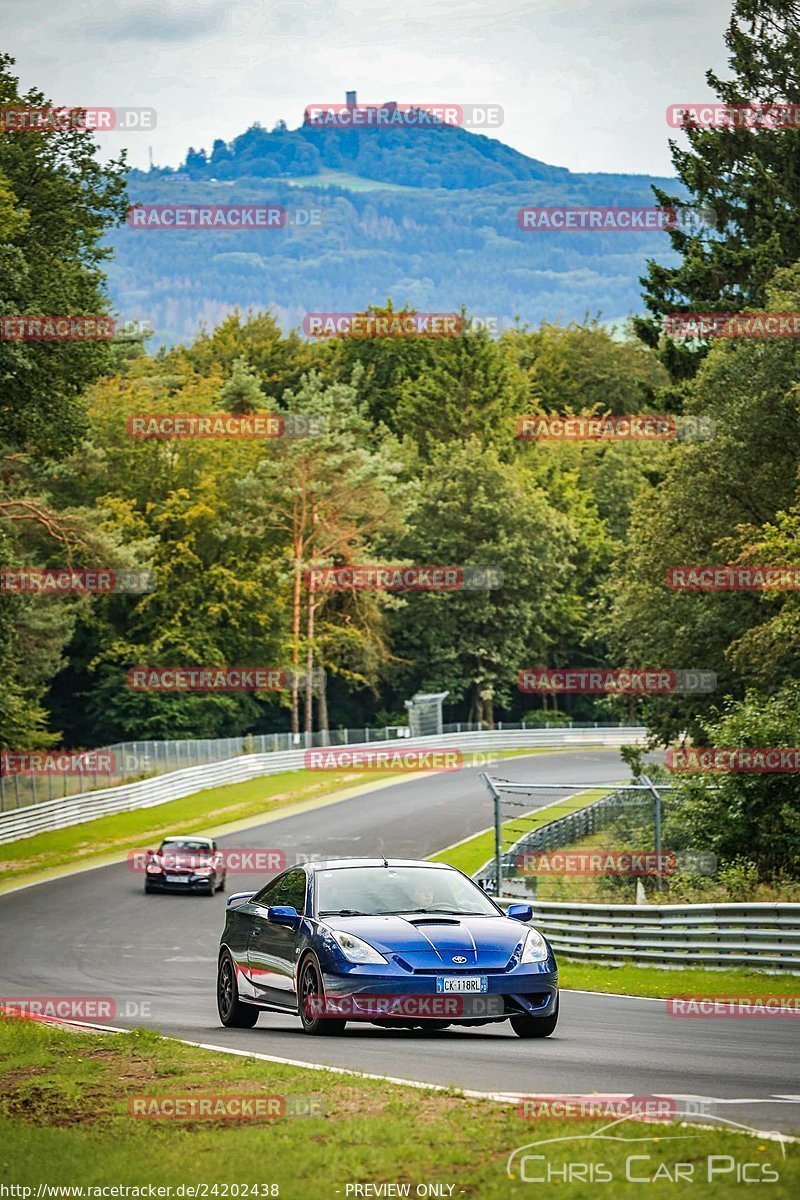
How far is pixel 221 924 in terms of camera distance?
114 ft

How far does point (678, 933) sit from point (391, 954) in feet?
34.5

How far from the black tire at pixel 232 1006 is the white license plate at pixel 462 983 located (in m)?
2.63

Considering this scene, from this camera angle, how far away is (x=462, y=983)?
486 inches

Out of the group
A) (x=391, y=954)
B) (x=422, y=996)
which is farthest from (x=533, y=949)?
(x=391, y=954)

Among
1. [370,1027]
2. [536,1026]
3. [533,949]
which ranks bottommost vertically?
[370,1027]

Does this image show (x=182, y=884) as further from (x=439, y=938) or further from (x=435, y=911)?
(x=439, y=938)

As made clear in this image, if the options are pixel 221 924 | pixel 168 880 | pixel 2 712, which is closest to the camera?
pixel 221 924

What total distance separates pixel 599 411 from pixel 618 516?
44.8 ft

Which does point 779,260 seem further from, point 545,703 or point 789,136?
point 545,703

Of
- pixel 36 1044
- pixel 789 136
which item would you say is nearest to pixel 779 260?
pixel 789 136

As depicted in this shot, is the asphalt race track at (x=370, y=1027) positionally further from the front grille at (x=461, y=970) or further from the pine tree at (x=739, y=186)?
the pine tree at (x=739, y=186)

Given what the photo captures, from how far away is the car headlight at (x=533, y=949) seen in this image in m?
12.7

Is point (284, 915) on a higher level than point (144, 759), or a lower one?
higher

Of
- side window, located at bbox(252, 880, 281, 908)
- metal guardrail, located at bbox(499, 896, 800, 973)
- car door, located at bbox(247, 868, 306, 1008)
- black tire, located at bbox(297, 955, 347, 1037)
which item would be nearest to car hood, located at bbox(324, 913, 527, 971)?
black tire, located at bbox(297, 955, 347, 1037)
